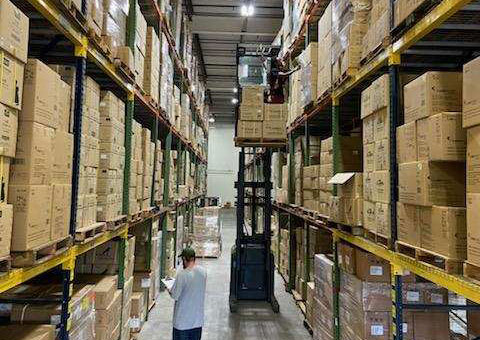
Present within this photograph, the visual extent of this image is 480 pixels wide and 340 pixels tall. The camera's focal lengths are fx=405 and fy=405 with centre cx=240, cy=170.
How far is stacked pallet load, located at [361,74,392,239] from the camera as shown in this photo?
11.8 ft

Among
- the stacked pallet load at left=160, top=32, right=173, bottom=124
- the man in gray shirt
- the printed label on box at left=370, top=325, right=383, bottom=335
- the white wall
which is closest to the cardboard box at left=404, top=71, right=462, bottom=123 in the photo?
the printed label on box at left=370, top=325, right=383, bottom=335

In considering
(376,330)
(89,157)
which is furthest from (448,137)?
(89,157)

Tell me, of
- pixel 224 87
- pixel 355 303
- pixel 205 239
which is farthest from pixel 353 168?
pixel 224 87

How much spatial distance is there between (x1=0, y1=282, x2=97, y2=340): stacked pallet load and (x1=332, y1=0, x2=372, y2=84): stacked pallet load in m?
3.63

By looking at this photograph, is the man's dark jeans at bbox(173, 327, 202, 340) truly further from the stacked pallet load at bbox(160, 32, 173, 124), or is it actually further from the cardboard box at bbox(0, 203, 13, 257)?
the stacked pallet load at bbox(160, 32, 173, 124)

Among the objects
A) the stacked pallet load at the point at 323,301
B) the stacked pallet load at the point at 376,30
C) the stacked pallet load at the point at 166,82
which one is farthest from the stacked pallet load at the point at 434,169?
the stacked pallet load at the point at 166,82

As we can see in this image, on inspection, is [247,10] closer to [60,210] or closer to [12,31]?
[60,210]

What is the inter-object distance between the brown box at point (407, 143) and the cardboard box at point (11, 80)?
8.91 feet

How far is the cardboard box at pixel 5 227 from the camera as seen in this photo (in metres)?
2.25

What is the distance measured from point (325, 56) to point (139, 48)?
2622 millimetres

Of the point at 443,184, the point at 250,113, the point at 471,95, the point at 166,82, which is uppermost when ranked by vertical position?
the point at 166,82

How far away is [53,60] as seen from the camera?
171 inches

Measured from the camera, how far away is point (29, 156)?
99.4 inches

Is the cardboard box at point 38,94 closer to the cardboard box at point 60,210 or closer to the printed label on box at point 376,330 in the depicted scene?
the cardboard box at point 60,210
